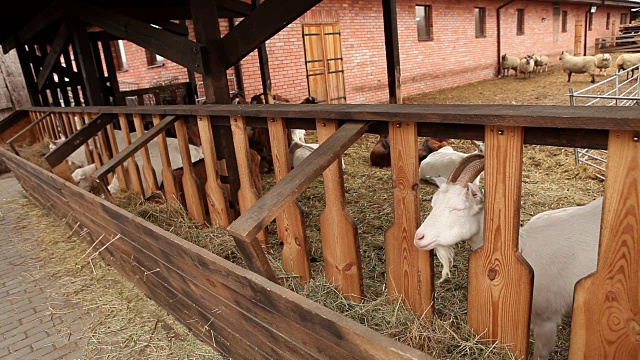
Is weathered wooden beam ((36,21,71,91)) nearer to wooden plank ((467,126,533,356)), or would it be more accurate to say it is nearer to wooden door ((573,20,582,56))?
wooden plank ((467,126,533,356))

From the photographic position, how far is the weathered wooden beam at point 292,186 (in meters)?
1.61

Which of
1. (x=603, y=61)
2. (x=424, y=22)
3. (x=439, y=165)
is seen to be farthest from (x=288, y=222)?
(x=603, y=61)

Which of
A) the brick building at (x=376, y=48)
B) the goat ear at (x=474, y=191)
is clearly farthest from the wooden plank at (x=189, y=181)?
the brick building at (x=376, y=48)

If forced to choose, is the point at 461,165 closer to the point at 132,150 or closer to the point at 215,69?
the point at 215,69

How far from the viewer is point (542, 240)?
2299 mm

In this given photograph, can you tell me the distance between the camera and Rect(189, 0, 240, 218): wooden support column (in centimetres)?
317

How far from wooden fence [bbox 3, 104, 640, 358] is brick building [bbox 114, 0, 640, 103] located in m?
9.89

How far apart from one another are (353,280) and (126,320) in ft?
6.06

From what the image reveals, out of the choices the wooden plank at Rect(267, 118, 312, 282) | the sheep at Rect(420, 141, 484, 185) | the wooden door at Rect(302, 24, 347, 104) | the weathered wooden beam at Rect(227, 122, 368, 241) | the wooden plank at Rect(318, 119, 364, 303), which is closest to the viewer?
the weathered wooden beam at Rect(227, 122, 368, 241)

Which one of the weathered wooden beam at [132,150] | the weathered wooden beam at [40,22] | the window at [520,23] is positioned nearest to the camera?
the weathered wooden beam at [132,150]

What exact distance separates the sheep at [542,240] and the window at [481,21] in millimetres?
19433

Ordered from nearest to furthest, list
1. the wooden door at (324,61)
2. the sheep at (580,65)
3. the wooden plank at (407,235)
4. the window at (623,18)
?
the wooden plank at (407,235) → the wooden door at (324,61) → the sheep at (580,65) → the window at (623,18)

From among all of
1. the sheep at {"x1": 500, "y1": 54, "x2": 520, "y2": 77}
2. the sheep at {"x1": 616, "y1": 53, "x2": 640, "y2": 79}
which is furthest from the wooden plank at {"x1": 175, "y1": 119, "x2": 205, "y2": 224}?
the sheep at {"x1": 500, "y1": 54, "x2": 520, "y2": 77}

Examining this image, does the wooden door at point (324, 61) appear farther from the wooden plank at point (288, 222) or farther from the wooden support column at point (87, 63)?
the wooden plank at point (288, 222)
